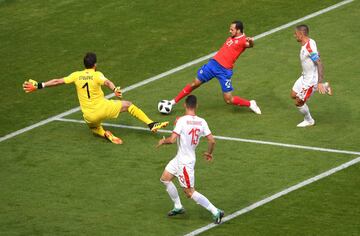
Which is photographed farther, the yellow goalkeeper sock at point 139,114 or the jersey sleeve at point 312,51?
the yellow goalkeeper sock at point 139,114

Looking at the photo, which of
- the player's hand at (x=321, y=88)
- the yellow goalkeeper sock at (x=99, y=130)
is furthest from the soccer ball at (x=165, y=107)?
the player's hand at (x=321, y=88)

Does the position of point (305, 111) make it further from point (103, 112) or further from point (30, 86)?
point (30, 86)

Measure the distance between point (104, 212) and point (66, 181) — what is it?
1.89m

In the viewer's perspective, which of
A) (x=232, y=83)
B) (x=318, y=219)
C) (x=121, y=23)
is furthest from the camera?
(x=121, y=23)

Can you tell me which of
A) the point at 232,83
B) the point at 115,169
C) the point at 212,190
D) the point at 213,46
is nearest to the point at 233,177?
the point at 212,190

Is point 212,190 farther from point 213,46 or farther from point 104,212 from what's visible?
point 213,46

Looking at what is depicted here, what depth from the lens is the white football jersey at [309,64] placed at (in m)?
23.2

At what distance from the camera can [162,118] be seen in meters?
24.7

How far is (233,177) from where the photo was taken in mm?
21219

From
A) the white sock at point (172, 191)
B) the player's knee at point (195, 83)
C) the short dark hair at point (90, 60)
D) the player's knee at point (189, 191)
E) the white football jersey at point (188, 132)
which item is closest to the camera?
the white football jersey at point (188, 132)

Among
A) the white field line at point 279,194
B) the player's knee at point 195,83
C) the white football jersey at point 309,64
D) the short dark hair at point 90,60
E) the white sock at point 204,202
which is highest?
the short dark hair at point 90,60

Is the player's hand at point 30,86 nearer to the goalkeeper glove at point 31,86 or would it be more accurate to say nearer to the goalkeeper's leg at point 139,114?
the goalkeeper glove at point 31,86

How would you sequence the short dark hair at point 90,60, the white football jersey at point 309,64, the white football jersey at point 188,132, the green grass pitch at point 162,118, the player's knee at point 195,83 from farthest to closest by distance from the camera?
the player's knee at point 195,83 < the white football jersey at point 309,64 < the short dark hair at point 90,60 < the green grass pitch at point 162,118 < the white football jersey at point 188,132

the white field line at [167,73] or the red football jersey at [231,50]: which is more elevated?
the red football jersey at [231,50]
